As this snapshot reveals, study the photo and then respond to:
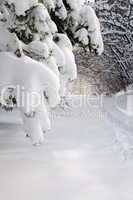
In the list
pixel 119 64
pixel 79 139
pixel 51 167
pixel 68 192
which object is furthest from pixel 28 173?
pixel 119 64

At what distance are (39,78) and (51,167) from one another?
1.86 metres

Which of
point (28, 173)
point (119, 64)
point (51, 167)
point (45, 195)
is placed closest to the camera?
point (45, 195)

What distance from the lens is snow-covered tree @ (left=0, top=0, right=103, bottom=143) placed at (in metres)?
6.58

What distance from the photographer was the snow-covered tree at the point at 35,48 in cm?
658

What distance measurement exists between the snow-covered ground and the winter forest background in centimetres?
1230

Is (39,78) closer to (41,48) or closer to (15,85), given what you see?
(15,85)

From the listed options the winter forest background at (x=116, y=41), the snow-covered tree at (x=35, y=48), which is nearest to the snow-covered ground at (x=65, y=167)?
the snow-covered tree at (x=35, y=48)

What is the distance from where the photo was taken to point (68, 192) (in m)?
6.11

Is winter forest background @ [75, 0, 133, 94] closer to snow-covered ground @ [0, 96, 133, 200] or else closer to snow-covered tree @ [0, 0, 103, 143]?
snow-covered ground @ [0, 96, 133, 200]

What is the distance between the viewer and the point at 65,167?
7648mm

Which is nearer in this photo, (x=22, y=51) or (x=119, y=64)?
(x=22, y=51)

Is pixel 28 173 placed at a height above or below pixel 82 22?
below

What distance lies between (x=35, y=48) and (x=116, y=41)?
69.3 feet

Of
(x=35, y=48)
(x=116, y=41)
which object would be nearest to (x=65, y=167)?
(x=35, y=48)
